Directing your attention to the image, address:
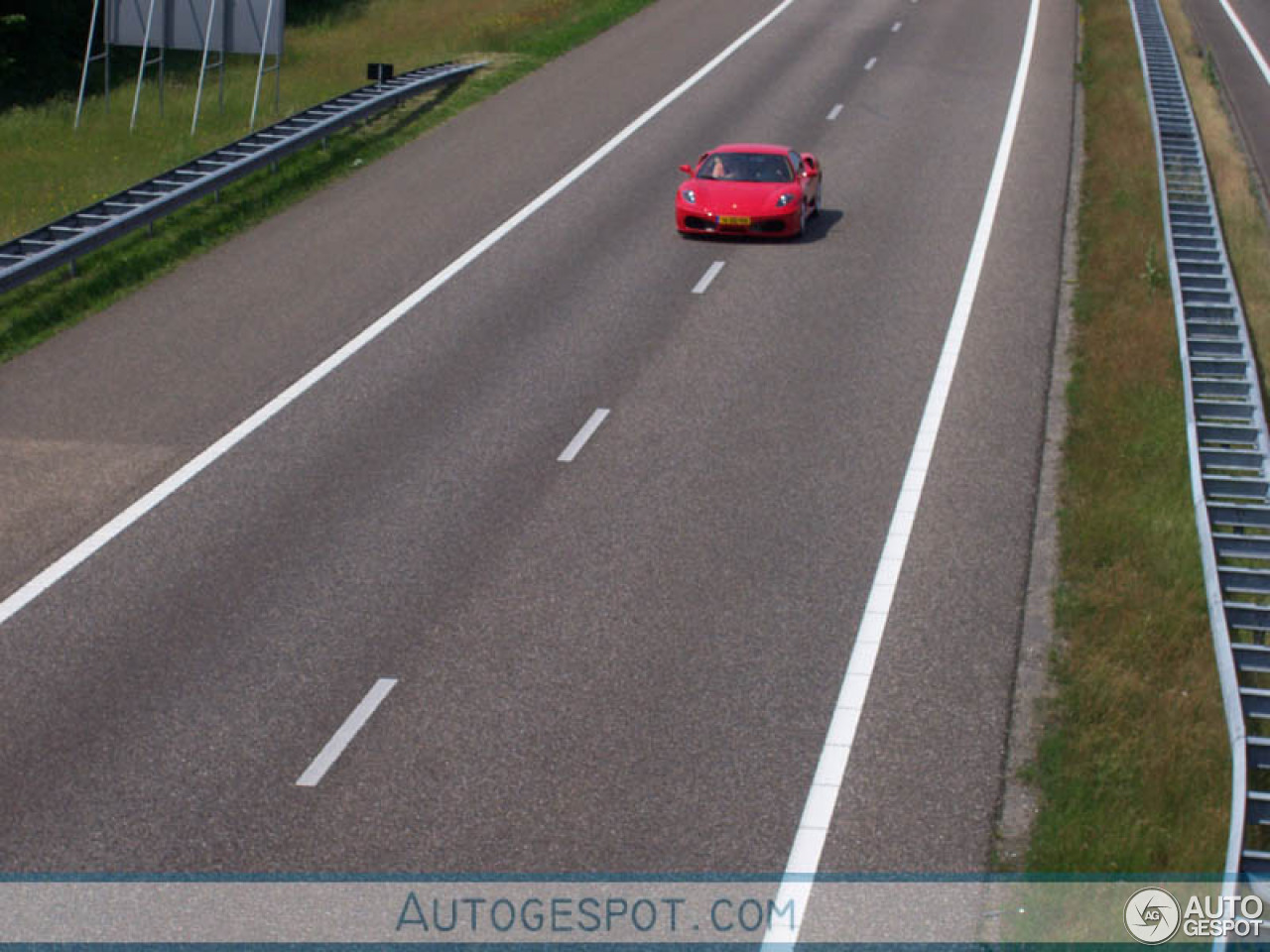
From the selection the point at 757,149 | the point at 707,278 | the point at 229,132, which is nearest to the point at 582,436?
the point at 707,278

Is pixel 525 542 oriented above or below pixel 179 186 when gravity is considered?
above

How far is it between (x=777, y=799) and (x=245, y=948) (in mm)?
3405

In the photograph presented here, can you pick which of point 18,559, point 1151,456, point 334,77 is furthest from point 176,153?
point 1151,456

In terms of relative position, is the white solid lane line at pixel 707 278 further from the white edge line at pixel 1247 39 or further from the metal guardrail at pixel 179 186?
the white edge line at pixel 1247 39

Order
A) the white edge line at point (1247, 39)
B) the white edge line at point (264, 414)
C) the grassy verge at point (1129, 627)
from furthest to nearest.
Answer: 1. the white edge line at point (1247, 39)
2. the white edge line at point (264, 414)
3. the grassy verge at point (1129, 627)

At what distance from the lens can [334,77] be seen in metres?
40.3

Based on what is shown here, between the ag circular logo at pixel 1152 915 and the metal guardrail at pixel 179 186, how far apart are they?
1615 cm

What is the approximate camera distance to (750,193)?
2519 centimetres

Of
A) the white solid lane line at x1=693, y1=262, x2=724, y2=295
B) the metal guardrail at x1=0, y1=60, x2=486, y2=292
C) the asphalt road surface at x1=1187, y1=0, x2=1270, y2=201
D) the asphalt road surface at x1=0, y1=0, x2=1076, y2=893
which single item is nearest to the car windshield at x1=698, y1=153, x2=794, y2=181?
the asphalt road surface at x1=0, y1=0, x2=1076, y2=893

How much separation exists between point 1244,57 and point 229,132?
85.3ft

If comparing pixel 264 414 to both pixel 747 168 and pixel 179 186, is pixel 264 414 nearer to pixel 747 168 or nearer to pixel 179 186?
pixel 179 186

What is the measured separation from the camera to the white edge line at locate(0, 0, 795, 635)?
1383 centimetres

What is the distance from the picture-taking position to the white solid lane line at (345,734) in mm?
10727

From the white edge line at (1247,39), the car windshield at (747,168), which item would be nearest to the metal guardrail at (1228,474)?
the car windshield at (747,168)
